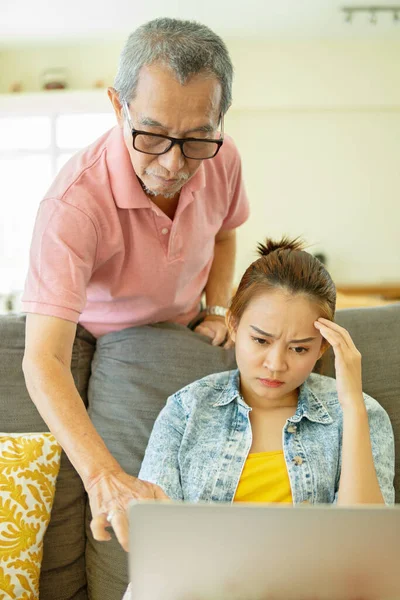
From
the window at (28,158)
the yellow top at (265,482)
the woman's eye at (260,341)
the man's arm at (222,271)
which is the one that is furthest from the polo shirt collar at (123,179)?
the window at (28,158)

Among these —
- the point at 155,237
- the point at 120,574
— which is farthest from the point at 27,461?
the point at 155,237

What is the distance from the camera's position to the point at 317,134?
657 cm

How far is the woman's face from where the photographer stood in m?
1.48

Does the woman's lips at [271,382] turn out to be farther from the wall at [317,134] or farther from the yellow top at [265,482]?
the wall at [317,134]

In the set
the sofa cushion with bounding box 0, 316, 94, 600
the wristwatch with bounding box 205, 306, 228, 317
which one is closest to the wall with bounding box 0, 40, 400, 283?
the wristwatch with bounding box 205, 306, 228, 317

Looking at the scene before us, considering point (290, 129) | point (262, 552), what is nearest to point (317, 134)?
point (290, 129)

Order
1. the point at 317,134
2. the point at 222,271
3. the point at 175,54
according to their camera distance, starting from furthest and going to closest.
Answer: the point at 317,134
the point at 222,271
the point at 175,54

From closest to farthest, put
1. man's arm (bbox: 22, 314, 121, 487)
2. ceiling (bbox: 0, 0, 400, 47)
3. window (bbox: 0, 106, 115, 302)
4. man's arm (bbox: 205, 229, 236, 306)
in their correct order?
man's arm (bbox: 22, 314, 121, 487) < man's arm (bbox: 205, 229, 236, 306) < ceiling (bbox: 0, 0, 400, 47) < window (bbox: 0, 106, 115, 302)

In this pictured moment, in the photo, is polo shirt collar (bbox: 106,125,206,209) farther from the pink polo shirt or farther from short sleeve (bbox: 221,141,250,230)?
→ short sleeve (bbox: 221,141,250,230)

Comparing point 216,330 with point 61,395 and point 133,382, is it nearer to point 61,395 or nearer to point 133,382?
point 133,382

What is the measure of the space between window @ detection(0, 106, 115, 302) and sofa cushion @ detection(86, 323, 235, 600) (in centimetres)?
502

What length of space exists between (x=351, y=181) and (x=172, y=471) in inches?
218

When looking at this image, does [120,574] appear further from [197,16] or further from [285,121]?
[285,121]

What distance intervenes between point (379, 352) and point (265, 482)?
54 centimetres
